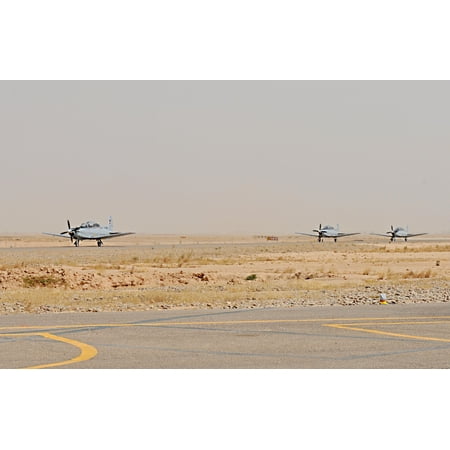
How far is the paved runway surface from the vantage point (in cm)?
1270

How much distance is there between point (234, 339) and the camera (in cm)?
1531

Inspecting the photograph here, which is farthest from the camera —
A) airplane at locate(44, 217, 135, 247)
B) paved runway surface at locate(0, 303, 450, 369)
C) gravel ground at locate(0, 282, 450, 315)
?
airplane at locate(44, 217, 135, 247)

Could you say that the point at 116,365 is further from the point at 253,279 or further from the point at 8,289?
the point at 253,279

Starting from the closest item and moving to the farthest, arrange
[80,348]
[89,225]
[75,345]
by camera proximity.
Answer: [80,348] → [75,345] → [89,225]

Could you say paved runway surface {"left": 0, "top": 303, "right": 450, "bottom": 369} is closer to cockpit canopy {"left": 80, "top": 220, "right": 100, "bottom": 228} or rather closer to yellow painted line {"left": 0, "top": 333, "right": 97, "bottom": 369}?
yellow painted line {"left": 0, "top": 333, "right": 97, "bottom": 369}

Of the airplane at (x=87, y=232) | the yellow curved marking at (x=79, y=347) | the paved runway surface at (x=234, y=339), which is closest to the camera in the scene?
the yellow curved marking at (x=79, y=347)

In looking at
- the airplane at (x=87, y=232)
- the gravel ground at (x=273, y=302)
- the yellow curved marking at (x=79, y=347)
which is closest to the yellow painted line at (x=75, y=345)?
the yellow curved marking at (x=79, y=347)

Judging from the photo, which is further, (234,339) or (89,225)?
(89,225)

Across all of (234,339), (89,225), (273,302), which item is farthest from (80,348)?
(89,225)

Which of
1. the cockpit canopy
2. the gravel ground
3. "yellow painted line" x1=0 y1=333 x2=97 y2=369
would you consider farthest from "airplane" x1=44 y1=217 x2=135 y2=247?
"yellow painted line" x1=0 y1=333 x2=97 y2=369

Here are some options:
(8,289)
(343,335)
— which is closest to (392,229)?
(8,289)

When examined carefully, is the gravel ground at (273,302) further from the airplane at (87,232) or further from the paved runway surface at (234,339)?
the airplane at (87,232)

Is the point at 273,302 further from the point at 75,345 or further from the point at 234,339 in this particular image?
the point at 75,345

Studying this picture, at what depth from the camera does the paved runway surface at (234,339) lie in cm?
1270
